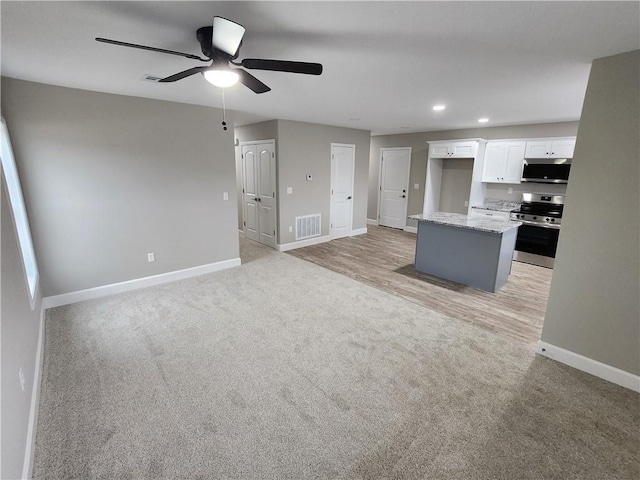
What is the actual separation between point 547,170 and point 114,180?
6.76m

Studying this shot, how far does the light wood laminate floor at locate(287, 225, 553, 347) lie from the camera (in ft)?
10.9

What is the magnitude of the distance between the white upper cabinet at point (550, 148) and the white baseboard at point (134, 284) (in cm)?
560

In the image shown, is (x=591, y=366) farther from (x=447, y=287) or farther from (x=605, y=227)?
(x=447, y=287)

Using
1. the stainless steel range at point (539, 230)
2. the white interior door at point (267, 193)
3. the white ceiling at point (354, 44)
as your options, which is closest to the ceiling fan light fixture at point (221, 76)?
the white ceiling at point (354, 44)

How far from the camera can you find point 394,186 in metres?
7.95

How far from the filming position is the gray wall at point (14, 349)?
55.5 inches

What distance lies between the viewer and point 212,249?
15.6ft

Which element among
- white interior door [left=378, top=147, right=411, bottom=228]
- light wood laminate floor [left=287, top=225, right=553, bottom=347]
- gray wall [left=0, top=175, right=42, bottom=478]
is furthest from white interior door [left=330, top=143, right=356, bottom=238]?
gray wall [left=0, top=175, right=42, bottom=478]

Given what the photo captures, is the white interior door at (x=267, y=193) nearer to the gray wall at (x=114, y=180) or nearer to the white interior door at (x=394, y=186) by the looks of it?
the gray wall at (x=114, y=180)

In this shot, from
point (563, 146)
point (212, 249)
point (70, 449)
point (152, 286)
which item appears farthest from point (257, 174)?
point (563, 146)

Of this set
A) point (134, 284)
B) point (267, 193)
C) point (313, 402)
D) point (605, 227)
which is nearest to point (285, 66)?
point (313, 402)

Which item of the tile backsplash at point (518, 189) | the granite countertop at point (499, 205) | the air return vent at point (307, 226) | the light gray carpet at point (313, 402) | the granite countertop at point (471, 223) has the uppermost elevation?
the tile backsplash at point (518, 189)

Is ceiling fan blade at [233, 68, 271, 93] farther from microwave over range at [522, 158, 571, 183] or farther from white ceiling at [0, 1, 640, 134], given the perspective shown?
microwave over range at [522, 158, 571, 183]

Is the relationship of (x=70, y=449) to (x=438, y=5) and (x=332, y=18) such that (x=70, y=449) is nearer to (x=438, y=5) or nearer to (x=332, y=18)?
(x=332, y=18)
